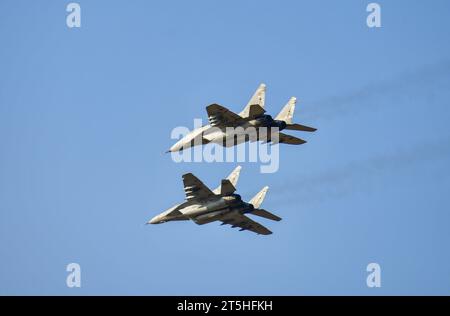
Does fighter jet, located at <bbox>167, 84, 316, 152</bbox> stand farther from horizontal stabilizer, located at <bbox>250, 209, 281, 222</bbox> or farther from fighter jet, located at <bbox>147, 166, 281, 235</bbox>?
horizontal stabilizer, located at <bbox>250, 209, 281, 222</bbox>

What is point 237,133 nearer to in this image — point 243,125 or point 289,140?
point 243,125

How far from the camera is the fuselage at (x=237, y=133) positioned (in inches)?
2344

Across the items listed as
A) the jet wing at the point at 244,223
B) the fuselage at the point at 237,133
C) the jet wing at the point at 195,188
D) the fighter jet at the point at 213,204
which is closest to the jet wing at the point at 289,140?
the fuselage at the point at 237,133

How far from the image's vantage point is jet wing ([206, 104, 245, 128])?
58.9 m

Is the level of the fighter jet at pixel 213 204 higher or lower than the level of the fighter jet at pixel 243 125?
lower

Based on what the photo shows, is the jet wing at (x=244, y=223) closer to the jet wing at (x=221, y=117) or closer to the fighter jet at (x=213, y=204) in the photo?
the fighter jet at (x=213, y=204)

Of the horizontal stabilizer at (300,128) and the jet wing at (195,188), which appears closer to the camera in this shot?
the jet wing at (195,188)

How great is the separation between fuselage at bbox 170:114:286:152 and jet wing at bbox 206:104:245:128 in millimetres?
384

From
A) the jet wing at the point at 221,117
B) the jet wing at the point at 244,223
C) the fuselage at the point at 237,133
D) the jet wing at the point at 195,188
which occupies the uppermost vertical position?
the jet wing at the point at 221,117

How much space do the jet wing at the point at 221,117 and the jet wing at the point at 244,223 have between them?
5854mm
